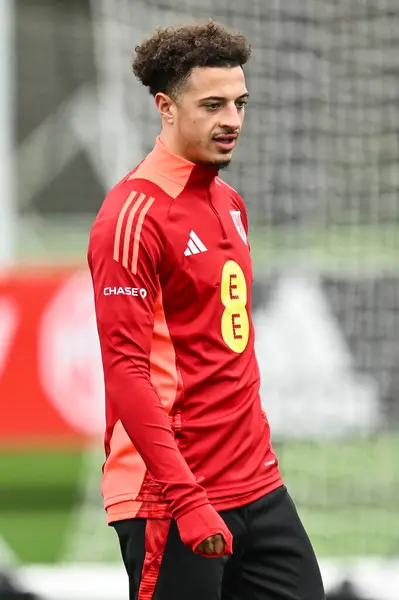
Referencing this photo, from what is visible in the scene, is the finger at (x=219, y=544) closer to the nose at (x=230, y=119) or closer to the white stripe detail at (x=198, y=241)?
the white stripe detail at (x=198, y=241)

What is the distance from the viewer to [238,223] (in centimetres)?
284

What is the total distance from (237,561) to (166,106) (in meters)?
0.91

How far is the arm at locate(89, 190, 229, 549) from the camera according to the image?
98.0 inches

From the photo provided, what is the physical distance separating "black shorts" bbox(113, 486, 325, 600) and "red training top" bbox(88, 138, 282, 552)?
0.12 feet

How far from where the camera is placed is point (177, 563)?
8.57ft

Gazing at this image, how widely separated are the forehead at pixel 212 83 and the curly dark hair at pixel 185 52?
0.01 metres

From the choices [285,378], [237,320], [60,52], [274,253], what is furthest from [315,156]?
[60,52]

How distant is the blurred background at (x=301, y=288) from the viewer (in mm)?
5031

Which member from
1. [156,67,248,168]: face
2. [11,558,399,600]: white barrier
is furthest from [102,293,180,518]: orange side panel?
[11,558,399,600]: white barrier

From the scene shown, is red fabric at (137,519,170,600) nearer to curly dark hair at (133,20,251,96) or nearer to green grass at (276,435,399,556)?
curly dark hair at (133,20,251,96)

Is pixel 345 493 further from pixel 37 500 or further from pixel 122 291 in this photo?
pixel 122 291

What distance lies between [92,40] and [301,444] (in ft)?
23.5

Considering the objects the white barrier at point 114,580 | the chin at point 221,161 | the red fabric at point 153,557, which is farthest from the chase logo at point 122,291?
the white barrier at point 114,580

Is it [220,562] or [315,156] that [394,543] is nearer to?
[315,156]
